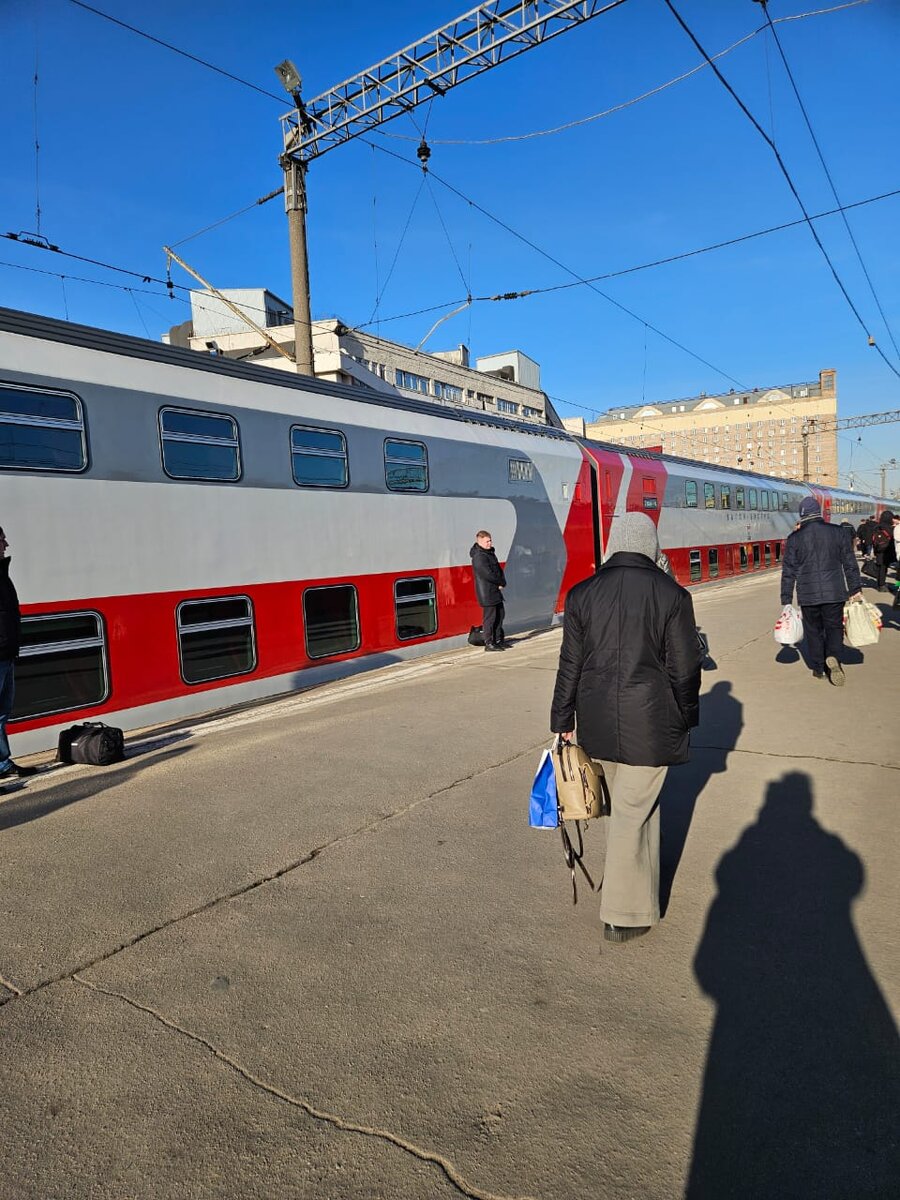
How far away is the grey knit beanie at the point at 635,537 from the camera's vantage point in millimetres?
3141

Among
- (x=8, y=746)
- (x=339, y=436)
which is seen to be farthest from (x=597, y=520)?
(x=8, y=746)

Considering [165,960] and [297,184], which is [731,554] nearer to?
[297,184]

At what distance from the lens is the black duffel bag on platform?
5.42m

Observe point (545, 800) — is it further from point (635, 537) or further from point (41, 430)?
point (41, 430)

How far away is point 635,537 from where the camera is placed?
3137mm

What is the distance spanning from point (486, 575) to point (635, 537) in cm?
704

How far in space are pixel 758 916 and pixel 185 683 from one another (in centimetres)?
516

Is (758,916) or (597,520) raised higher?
(597,520)

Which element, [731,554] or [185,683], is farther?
[731,554]

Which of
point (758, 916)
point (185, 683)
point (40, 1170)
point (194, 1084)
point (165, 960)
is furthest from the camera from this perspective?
point (185, 683)

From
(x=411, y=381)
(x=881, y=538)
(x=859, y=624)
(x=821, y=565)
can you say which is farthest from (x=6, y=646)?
A: (x=411, y=381)

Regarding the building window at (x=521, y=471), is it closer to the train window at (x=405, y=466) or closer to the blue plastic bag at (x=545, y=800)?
the train window at (x=405, y=466)

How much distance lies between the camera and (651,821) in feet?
10.2

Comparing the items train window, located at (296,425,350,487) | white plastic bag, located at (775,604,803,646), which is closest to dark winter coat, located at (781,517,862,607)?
white plastic bag, located at (775,604,803,646)
